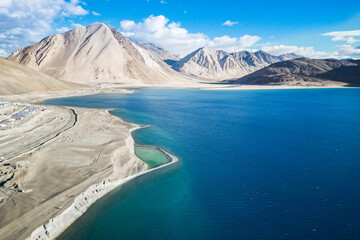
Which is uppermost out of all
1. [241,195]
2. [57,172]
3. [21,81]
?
[21,81]

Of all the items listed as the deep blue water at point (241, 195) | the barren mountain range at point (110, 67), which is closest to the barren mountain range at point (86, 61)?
the barren mountain range at point (110, 67)

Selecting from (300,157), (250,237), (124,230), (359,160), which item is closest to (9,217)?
(124,230)

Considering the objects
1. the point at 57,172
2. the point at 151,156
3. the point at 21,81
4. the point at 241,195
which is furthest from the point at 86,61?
the point at 241,195

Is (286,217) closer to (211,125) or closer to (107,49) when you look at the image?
(211,125)

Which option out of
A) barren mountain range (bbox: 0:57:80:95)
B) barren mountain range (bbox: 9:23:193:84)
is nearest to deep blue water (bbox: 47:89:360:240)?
barren mountain range (bbox: 0:57:80:95)

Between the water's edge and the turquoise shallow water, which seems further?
the turquoise shallow water

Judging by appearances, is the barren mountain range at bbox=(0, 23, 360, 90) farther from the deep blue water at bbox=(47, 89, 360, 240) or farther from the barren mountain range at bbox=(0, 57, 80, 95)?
the deep blue water at bbox=(47, 89, 360, 240)

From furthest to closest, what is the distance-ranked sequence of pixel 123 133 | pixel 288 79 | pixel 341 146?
pixel 288 79 < pixel 123 133 < pixel 341 146

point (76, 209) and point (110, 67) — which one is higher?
point (110, 67)

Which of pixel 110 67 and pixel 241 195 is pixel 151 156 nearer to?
pixel 241 195

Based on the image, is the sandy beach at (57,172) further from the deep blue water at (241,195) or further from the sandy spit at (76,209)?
the deep blue water at (241,195)

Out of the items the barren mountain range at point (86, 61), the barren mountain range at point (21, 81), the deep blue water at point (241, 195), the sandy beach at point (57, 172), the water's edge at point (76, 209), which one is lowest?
the deep blue water at point (241, 195)
